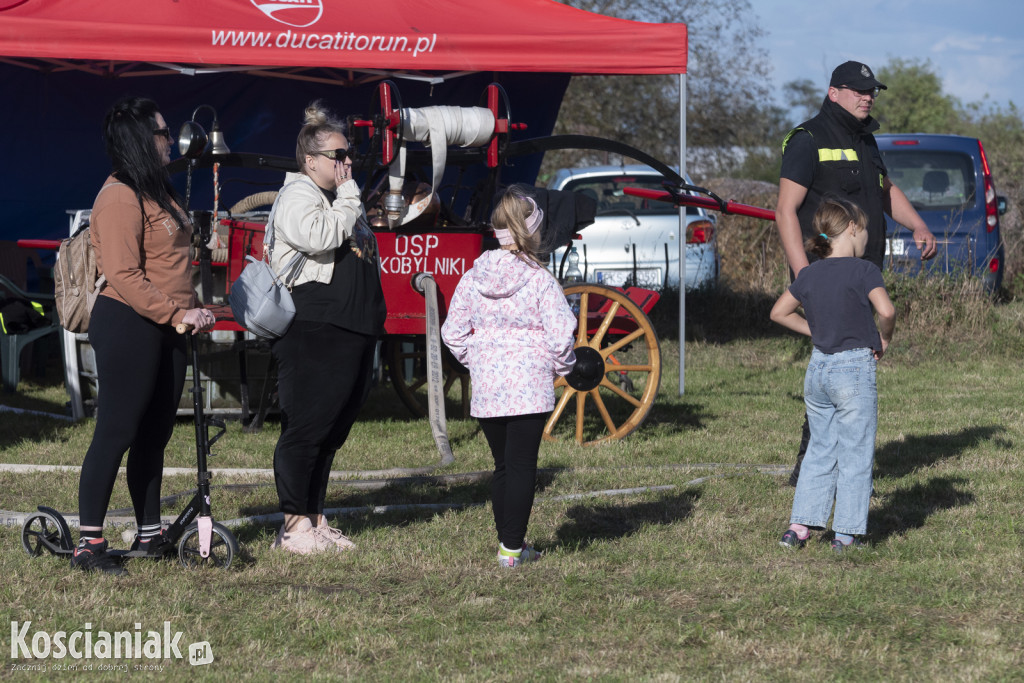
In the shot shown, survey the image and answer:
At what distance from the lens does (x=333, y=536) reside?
4477mm

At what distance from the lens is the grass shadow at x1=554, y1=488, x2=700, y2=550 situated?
472cm

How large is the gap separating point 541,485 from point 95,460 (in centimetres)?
226

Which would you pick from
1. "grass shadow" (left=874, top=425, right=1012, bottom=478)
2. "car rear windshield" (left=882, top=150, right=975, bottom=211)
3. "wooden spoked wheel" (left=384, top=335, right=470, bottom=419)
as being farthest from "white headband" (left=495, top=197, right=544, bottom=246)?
"car rear windshield" (left=882, top=150, right=975, bottom=211)

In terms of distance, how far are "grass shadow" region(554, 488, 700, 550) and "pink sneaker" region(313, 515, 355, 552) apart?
0.81m

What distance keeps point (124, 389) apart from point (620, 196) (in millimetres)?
7964

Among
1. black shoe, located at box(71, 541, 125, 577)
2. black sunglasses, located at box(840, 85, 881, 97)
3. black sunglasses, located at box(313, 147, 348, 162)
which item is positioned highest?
black sunglasses, located at box(840, 85, 881, 97)

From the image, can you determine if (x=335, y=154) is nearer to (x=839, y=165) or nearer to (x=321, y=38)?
(x=839, y=165)

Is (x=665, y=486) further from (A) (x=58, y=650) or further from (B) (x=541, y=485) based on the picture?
(A) (x=58, y=650)

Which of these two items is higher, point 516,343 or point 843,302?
point 843,302

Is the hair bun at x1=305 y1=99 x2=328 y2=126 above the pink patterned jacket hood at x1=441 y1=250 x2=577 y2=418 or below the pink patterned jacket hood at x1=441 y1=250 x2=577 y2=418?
above

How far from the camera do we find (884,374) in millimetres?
9109

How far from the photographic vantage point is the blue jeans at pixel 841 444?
4.29 meters

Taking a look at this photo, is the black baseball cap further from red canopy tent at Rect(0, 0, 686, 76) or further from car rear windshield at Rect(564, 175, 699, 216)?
car rear windshield at Rect(564, 175, 699, 216)

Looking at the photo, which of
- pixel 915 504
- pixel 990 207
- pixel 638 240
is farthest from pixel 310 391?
pixel 990 207
